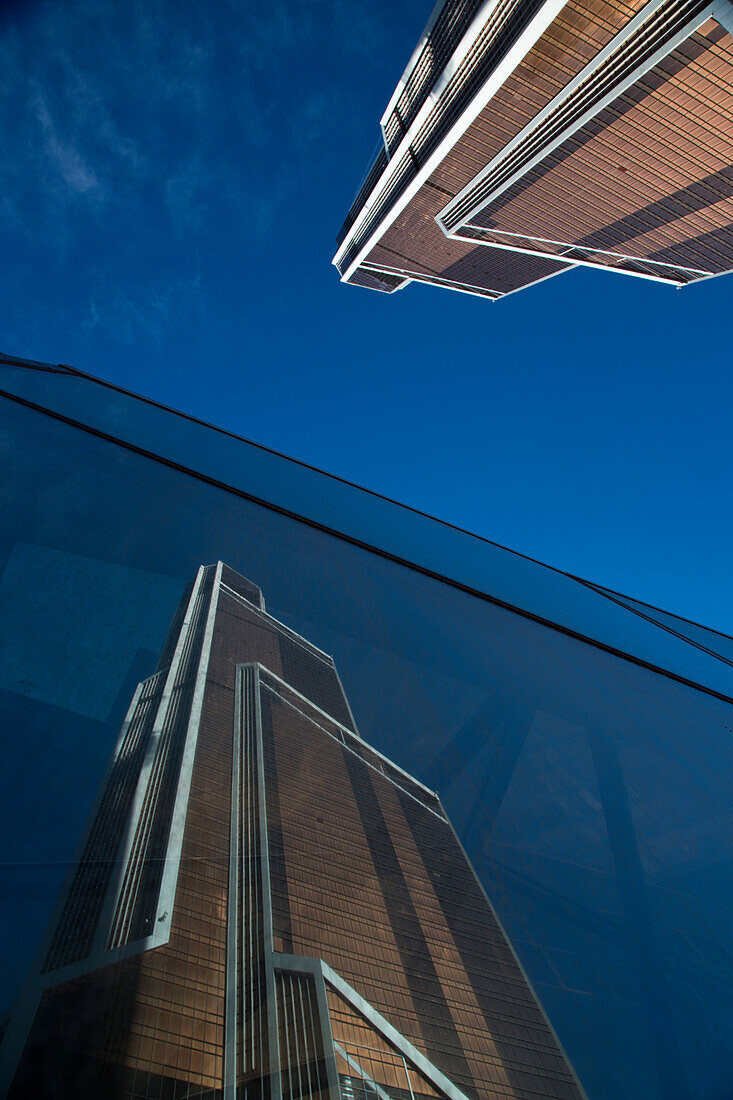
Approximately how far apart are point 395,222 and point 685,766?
57096 millimetres

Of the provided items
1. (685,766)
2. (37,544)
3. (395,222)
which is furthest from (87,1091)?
(395,222)

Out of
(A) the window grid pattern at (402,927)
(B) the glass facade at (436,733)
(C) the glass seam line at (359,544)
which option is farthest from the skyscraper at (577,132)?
(A) the window grid pattern at (402,927)

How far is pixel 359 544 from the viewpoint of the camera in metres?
3.23

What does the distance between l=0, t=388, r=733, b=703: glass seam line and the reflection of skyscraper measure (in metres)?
1.72

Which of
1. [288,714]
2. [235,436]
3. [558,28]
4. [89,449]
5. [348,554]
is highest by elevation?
[558,28]

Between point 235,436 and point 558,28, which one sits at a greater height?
point 558,28

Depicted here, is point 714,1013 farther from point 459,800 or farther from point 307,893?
point 307,893

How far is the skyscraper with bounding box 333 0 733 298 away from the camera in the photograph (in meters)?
21.2

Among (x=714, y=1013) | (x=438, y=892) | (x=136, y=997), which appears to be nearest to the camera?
(x=136, y=997)

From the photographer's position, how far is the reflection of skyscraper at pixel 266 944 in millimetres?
676

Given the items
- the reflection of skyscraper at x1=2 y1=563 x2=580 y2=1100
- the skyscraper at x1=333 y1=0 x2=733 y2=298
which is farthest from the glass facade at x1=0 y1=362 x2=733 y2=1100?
the skyscraper at x1=333 y1=0 x2=733 y2=298

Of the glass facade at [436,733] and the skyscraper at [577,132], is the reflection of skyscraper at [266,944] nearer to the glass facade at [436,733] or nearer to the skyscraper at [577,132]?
the glass facade at [436,733]

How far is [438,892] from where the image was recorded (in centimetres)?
127

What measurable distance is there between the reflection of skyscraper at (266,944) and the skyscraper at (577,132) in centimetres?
2452
